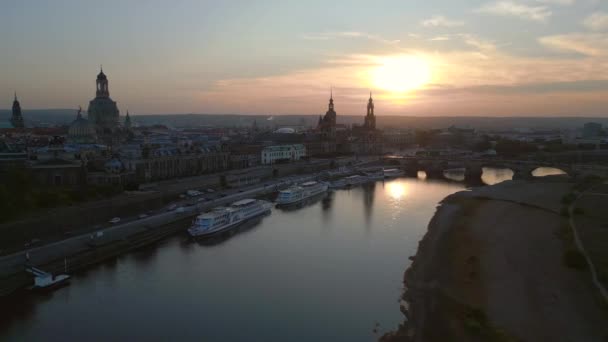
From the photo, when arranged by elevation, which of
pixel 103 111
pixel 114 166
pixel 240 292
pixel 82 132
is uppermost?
pixel 103 111

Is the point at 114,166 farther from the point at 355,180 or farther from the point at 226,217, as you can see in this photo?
the point at 355,180

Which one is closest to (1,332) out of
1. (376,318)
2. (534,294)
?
(376,318)

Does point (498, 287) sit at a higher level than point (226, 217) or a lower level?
lower

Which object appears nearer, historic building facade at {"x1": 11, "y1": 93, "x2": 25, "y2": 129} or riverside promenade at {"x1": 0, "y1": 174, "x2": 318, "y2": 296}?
riverside promenade at {"x1": 0, "y1": 174, "x2": 318, "y2": 296}

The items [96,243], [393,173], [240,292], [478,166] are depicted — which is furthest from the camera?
[478,166]

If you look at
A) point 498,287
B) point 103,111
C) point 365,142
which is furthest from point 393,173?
point 498,287

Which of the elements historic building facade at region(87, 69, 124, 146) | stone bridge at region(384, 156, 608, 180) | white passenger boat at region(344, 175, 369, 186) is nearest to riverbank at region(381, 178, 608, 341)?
white passenger boat at region(344, 175, 369, 186)

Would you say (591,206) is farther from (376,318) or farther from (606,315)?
(376,318)

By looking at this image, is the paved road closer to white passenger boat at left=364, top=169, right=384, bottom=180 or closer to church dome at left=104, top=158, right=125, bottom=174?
church dome at left=104, top=158, right=125, bottom=174
